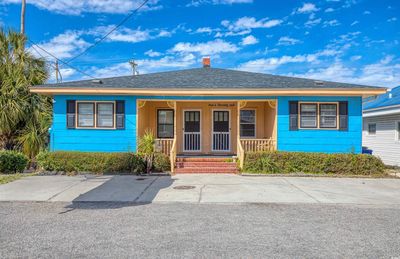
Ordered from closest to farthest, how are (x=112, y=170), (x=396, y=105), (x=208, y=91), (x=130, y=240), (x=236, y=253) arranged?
1. (x=236, y=253)
2. (x=130, y=240)
3. (x=112, y=170)
4. (x=208, y=91)
5. (x=396, y=105)

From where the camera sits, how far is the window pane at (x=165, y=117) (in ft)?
46.2

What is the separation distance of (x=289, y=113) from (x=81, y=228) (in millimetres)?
9190

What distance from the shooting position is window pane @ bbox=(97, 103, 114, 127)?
474 inches

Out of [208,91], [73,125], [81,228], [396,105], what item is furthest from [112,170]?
[396,105]

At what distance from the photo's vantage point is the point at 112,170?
10805 mm

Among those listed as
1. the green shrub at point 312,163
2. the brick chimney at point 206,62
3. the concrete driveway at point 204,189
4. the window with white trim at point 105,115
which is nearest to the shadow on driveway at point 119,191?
the concrete driveway at point 204,189

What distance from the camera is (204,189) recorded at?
27.0 ft

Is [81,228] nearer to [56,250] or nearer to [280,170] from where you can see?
[56,250]

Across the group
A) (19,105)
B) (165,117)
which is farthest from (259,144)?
(19,105)

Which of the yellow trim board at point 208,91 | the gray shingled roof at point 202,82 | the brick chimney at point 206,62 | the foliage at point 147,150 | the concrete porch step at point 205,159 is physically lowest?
the concrete porch step at point 205,159

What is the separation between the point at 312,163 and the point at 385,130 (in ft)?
23.9

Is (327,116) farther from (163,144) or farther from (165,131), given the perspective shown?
(165,131)

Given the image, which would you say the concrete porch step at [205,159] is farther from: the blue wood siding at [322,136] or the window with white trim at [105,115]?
the window with white trim at [105,115]

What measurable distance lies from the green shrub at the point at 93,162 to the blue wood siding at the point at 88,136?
1.01 metres
